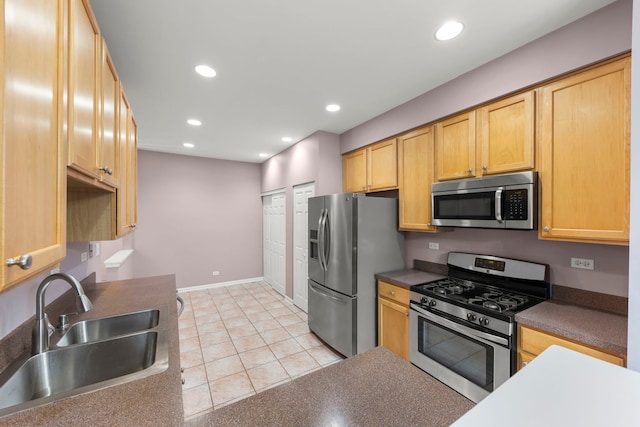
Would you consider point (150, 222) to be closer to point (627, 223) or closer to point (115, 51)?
point (115, 51)

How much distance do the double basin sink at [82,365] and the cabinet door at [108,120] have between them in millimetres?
780

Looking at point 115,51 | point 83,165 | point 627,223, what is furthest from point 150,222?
point 627,223

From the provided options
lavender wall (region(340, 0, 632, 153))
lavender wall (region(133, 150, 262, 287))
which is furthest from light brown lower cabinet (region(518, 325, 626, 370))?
lavender wall (region(133, 150, 262, 287))

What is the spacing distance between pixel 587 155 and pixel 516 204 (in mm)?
447

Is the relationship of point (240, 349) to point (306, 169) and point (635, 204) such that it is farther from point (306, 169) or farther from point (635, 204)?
point (635, 204)

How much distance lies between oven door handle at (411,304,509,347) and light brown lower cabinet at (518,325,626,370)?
90mm

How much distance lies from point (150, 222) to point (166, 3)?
419cm

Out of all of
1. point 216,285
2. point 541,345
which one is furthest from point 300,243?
point 541,345

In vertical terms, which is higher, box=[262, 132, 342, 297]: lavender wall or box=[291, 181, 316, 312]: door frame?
box=[262, 132, 342, 297]: lavender wall

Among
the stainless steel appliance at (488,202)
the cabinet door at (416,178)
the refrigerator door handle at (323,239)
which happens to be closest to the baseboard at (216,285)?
the refrigerator door handle at (323,239)

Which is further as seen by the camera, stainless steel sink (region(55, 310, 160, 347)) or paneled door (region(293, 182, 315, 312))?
paneled door (region(293, 182, 315, 312))

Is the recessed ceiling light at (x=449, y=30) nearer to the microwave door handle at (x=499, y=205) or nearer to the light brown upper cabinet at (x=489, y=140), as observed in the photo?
the light brown upper cabinet at (x=489, y=140)

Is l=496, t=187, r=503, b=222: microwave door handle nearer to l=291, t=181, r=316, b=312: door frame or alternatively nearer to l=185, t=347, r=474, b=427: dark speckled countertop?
l=185, t=347, r=474, b=427: dark speckled countertop

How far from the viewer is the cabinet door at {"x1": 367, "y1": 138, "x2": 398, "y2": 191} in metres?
2.87
